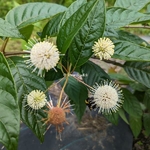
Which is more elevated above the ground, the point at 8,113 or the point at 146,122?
the point at 8,113

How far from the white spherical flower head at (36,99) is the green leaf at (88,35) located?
10cm

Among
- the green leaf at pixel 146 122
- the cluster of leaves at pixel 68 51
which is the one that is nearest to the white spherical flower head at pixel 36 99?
the cluster of leaves at pixel 68 51

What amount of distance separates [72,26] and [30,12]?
21 cm

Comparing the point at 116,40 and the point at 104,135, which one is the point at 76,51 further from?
the point at 104,135

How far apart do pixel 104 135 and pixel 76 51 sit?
3.30 ft

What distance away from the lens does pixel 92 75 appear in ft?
2.23

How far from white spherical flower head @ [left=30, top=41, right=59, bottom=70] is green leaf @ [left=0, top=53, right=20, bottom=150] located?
57mm

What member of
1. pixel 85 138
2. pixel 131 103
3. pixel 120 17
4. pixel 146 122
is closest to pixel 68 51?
pixel 120 17

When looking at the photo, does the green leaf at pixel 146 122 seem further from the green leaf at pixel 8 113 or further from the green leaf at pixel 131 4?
the green leaf at pixel 8 113

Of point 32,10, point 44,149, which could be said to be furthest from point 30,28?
point 44,149

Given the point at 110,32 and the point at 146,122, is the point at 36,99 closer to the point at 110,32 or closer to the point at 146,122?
the point at 110,32

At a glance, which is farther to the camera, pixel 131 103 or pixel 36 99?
pixel 131 103

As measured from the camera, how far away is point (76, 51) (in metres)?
0.55

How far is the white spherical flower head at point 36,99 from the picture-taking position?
50 centimetres
